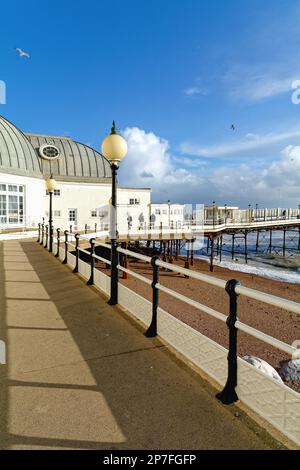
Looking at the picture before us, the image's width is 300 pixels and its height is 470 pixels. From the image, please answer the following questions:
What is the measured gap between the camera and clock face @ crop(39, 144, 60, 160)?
34969 mm

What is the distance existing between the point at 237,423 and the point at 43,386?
1.93 m

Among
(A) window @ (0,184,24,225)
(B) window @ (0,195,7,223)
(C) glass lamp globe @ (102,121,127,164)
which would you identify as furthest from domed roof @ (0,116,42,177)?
(C) glass lamp globe @ (102,121,127,164)

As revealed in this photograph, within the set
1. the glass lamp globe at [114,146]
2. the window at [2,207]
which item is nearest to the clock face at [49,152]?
the window at [2,207]

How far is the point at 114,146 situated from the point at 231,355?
466cm

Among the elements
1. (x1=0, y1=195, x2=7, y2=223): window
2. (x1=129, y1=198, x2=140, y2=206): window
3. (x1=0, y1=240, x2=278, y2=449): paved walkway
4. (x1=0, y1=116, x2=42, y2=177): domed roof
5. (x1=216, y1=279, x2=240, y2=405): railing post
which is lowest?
(x1=0, y1=240, x2=278, y2=449): paved walkway

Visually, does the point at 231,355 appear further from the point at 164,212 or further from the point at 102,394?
the point at 164,212

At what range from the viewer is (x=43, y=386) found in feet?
9.87

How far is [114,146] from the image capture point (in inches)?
237

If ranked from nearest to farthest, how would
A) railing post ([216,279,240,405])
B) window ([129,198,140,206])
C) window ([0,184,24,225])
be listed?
railing post ([216,279,240,405]) → window ([0,184,24,225]) → window ([129,198,140,206])

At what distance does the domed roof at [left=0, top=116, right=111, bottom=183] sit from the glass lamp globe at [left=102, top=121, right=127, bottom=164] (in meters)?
22.5

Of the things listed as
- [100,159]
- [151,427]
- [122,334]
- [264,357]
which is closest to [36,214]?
[100,159]

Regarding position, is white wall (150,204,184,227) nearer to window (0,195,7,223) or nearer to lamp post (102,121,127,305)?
window (0,195,7,223)

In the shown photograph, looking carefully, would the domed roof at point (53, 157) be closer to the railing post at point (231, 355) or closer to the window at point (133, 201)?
the window at point (133, 201)

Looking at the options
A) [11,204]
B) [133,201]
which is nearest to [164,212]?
[133,201]
